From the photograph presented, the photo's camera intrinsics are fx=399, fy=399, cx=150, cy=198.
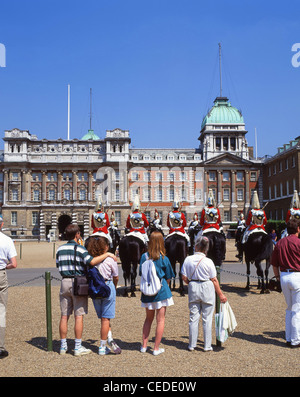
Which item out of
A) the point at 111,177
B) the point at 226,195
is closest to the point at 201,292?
the point at 111,177

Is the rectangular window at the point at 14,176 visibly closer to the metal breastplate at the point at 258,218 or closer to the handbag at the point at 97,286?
the metal breastplate at the point at 258,218

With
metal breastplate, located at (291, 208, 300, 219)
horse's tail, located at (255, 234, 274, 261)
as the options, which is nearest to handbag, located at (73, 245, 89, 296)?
horse's tail, located at (255, 234, 274, 261)

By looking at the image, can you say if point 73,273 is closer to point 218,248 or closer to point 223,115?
point 218,248

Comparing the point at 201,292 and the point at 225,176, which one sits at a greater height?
the point at 225,176

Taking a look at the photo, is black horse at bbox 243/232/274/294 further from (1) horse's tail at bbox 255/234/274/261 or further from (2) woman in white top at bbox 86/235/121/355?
(2) woman in white top at bbox 86/235/121/355

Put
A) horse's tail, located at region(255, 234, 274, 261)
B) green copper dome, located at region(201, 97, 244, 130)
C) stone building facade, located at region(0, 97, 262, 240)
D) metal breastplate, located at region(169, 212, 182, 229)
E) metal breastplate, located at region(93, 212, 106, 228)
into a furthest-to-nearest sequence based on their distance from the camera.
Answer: green copper dome, located at region(201, 97, 244, 130) → stone building facade, located at region(0, 97, 262, 240) → metal breastplate, located at region(93, 212, 106, 228) → metal breastplate, located at region(169, 212, 182, 229) → horse's tail, located at region(255, 234, 274, 261)

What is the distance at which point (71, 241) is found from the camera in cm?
699

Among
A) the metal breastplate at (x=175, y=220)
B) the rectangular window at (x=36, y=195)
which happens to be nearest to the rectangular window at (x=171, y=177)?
the rectangular window at (x=36, y=195)

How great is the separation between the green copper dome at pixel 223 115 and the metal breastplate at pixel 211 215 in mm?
59550

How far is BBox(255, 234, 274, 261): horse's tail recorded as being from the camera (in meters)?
12.8

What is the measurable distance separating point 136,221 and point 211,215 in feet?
8.67

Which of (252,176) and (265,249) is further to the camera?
(252,176)

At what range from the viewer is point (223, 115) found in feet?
236

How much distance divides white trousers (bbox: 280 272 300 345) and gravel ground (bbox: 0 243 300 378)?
9.8 inches
